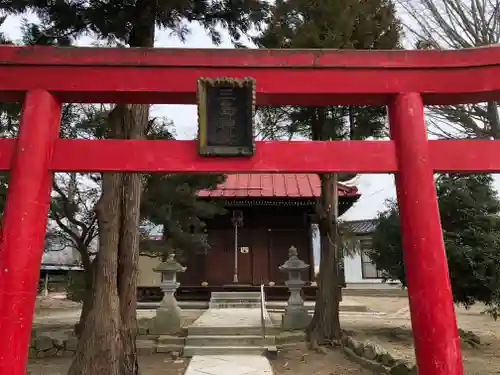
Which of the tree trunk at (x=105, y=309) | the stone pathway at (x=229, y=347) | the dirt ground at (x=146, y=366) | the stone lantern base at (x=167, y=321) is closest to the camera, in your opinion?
the tree trunk at (x=105, y=309)

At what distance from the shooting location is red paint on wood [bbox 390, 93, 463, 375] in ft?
11.7

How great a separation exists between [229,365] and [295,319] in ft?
10.9

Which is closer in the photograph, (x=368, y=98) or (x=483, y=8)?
(x=368, y=98)

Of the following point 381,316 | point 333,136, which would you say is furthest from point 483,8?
point 381,316

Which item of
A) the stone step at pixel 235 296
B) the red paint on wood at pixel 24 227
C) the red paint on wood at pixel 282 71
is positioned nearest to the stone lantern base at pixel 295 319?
the stone step at pixel 235 296

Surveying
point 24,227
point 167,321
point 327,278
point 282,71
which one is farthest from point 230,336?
point 282,71

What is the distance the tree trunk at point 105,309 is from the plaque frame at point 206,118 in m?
3.21

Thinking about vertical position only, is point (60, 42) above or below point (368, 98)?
above

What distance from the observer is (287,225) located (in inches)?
655

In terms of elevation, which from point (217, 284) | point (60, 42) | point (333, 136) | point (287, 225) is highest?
point (60, 42)

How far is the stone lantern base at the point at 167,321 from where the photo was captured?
33.4ft

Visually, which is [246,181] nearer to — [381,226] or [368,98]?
[381,226]

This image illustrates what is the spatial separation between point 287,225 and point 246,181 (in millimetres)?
2388

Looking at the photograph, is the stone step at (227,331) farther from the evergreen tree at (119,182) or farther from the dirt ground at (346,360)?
the evergreen tree at (119,182)
